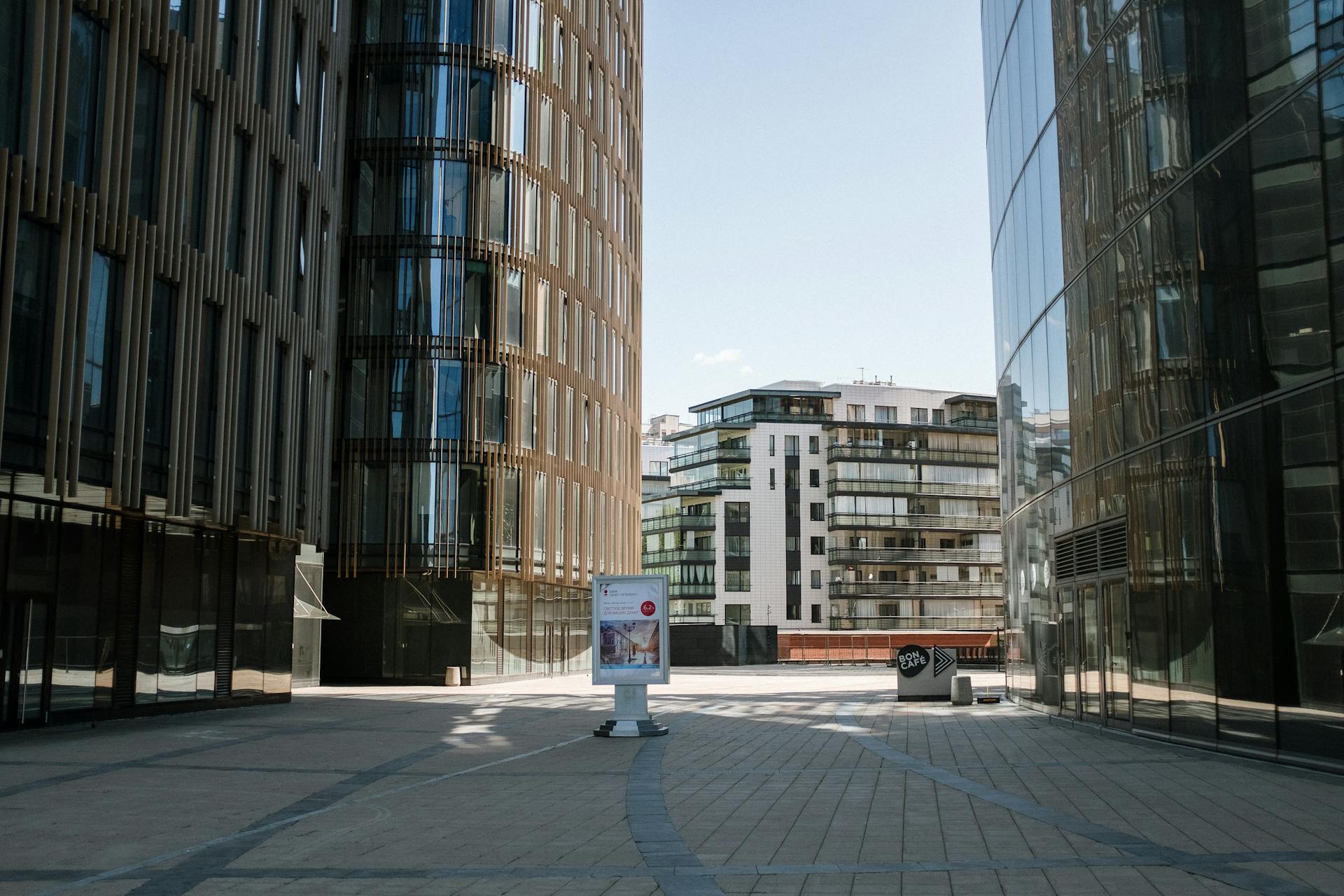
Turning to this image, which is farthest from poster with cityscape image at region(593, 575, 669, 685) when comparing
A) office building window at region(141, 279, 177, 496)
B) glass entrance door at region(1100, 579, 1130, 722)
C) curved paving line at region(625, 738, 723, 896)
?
office building window at region(141, 279, 177, 496)

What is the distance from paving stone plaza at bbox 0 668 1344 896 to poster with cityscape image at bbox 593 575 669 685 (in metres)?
1.08

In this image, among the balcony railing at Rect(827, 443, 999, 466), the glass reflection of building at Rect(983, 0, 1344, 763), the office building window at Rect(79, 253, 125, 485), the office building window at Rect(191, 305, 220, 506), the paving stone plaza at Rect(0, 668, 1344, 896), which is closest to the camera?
the paving stone plaza at Rect(0, 668, 1344, 896)

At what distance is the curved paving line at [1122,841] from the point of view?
7945 millimetres

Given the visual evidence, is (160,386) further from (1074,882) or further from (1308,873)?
(1308,873)

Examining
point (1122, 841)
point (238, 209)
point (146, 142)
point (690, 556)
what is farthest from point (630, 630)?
point (690, 556)

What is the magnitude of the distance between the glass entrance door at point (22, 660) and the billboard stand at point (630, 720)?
9.01m

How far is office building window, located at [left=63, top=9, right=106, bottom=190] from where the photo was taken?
20.2 m

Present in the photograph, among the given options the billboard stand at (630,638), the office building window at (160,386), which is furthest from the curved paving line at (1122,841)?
the office building window at (160,386)

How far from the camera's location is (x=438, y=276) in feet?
147

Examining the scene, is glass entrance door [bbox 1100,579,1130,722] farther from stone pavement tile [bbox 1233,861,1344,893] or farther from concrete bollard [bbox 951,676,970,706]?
stone pavement tile [bbox 1233,861,1344,893]

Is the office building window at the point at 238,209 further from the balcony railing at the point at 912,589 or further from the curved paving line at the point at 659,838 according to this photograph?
the balcony railing at the point at 912,589

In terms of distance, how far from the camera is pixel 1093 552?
21.2m

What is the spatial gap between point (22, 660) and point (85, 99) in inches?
354

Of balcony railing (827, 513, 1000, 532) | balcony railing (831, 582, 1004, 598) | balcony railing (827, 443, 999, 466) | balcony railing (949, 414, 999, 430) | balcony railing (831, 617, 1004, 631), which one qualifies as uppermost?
balcony railing (949, 414, 999, 430)
